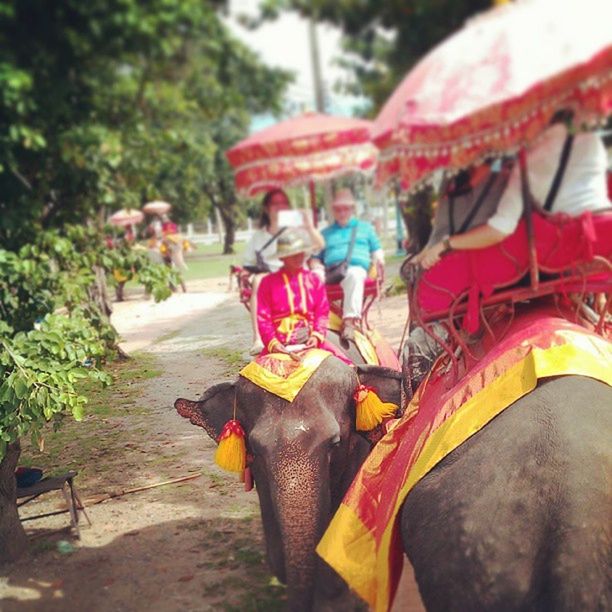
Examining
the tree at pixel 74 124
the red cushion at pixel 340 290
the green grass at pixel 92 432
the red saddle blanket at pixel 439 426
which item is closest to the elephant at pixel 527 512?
the red saddle blanket at pixel 439 426

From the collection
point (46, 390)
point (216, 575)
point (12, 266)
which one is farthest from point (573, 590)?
point (12, 266)

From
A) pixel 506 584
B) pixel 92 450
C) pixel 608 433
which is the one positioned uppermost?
pixel 608 433

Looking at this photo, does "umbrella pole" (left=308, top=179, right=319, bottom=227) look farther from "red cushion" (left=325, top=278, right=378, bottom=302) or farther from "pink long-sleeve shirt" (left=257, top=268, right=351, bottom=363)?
"red cushion" (left=325, top=278, right=378, bottom=302)

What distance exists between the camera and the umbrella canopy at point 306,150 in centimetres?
383

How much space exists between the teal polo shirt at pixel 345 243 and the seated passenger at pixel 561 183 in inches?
132

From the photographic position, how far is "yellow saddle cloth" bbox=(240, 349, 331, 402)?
3.58 meters

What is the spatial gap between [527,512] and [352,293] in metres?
3.53

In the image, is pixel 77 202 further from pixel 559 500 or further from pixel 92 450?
pixel 559 500

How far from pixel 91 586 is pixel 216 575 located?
82 cm

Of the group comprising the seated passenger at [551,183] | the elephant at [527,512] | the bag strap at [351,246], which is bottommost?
the elephant at [527,512]

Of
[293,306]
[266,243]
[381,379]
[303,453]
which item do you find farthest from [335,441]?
[266,243]

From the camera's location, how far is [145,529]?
546 cm

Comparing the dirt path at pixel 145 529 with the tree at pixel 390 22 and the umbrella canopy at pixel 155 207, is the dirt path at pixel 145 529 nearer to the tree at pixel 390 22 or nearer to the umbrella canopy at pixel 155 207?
the tree at pixel 390 22

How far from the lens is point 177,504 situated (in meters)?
5.88
